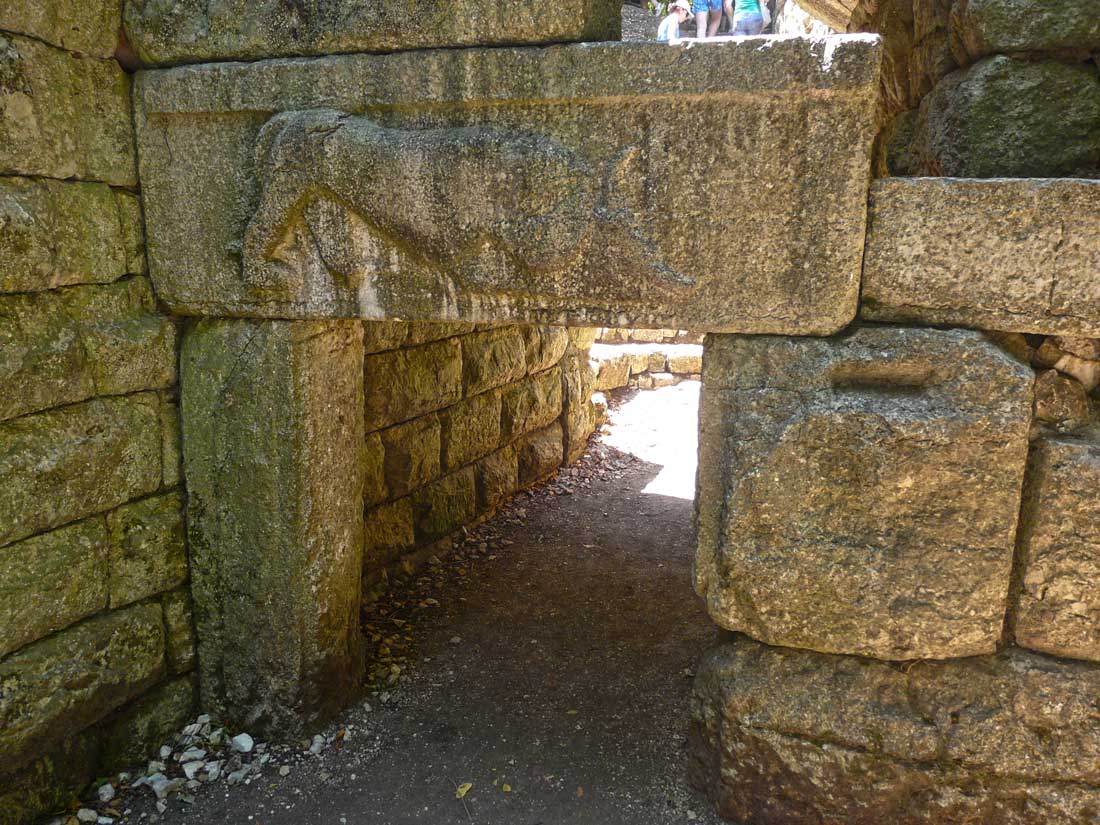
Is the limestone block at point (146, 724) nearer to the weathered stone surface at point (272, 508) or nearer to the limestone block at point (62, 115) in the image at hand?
the weathered stone surface at point (272, 508)

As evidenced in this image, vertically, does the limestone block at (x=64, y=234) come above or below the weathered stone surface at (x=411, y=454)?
above

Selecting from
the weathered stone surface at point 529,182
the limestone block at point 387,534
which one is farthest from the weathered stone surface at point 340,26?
the limestone block at point 387,534

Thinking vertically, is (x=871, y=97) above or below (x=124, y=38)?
below

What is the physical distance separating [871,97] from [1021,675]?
150cm

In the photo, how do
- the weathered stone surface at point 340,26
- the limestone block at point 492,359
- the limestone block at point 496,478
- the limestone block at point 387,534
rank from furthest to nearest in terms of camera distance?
the limestone block at point 496,478 < the limestone block at point 492,359 < the limestone block at point 387,534 < the weathered stone surface at point 340,26

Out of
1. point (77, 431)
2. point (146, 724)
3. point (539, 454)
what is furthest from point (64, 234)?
point (539, 454)

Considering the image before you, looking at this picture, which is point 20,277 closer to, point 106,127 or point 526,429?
point 106,127

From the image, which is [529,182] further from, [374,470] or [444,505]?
[444,505]

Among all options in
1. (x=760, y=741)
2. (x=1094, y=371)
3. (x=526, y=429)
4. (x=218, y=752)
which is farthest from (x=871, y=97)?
(x=526, y=429)

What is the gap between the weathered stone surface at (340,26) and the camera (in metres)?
2.09

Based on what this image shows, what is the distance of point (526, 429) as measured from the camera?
519 centimetres

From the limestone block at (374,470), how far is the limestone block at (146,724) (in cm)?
112

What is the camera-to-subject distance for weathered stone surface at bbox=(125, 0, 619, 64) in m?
2.09

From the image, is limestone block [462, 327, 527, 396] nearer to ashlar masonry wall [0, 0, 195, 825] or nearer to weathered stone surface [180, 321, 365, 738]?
weathered stone surface [180, 321, 365, 738]
